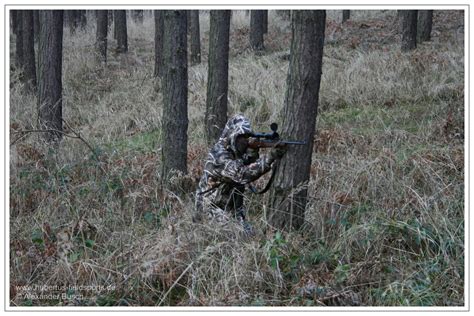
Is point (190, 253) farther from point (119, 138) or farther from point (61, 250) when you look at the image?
point (119, 138)

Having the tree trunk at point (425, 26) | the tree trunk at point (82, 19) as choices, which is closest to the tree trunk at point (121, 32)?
the tree trunk at point (82, 19)

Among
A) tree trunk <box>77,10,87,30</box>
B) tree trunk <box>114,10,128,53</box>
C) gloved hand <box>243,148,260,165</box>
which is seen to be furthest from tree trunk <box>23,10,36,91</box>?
gloved hand <box>243,148,260,165</box>

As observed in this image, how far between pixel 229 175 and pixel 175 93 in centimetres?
194

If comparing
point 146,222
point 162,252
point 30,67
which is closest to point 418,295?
point 162,252

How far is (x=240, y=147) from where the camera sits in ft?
17.9

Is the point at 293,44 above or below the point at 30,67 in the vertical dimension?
below

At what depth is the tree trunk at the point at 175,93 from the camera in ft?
22.1

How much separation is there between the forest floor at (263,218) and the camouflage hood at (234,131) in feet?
2.39

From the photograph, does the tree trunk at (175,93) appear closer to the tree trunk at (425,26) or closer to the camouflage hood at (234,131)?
the camouflage hood at (234,131)

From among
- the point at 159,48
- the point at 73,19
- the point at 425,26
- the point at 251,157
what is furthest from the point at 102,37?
the point at 251,157

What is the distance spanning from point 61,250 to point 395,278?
299cm

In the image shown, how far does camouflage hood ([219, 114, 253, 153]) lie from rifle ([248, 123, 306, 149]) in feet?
0.36

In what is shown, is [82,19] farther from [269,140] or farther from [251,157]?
[269,140]

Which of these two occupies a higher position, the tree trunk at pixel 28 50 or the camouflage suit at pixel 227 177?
the tree trunk at pixel 28 50
